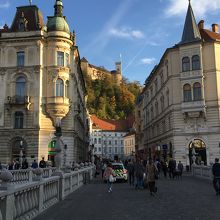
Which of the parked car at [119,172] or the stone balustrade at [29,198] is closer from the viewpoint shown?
the stone balustrade at [29,198]

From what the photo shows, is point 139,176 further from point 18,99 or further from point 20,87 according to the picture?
point 20,87

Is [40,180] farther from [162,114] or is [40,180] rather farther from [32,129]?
[162,114]

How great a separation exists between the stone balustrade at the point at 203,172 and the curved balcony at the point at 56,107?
17.1m

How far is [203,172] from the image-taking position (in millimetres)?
29203

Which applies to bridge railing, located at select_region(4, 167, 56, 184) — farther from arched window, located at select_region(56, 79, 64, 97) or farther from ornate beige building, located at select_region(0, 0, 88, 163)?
arched window, located at select_region(56, 79, 64, 97)

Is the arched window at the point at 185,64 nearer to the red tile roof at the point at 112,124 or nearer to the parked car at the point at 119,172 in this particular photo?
the parked car at the point at 119,172

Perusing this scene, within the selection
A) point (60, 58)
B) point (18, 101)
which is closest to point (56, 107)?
point (18, 101)

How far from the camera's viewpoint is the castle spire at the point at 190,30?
4345 cm

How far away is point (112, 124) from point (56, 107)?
287 feet

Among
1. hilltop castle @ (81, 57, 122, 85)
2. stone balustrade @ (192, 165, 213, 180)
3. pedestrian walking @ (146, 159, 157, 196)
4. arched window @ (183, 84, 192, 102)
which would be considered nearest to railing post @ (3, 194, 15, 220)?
pedestrian walking @ (146, 159, 157, 196)

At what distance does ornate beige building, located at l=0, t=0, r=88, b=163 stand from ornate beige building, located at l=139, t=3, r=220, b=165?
13.2m

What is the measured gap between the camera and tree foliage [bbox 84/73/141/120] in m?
132

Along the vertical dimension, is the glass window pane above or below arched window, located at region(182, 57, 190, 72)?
below

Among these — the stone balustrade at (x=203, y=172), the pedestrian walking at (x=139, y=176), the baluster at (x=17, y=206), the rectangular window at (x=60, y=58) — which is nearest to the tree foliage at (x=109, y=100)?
the rectangular window at (x=60, y=58)
